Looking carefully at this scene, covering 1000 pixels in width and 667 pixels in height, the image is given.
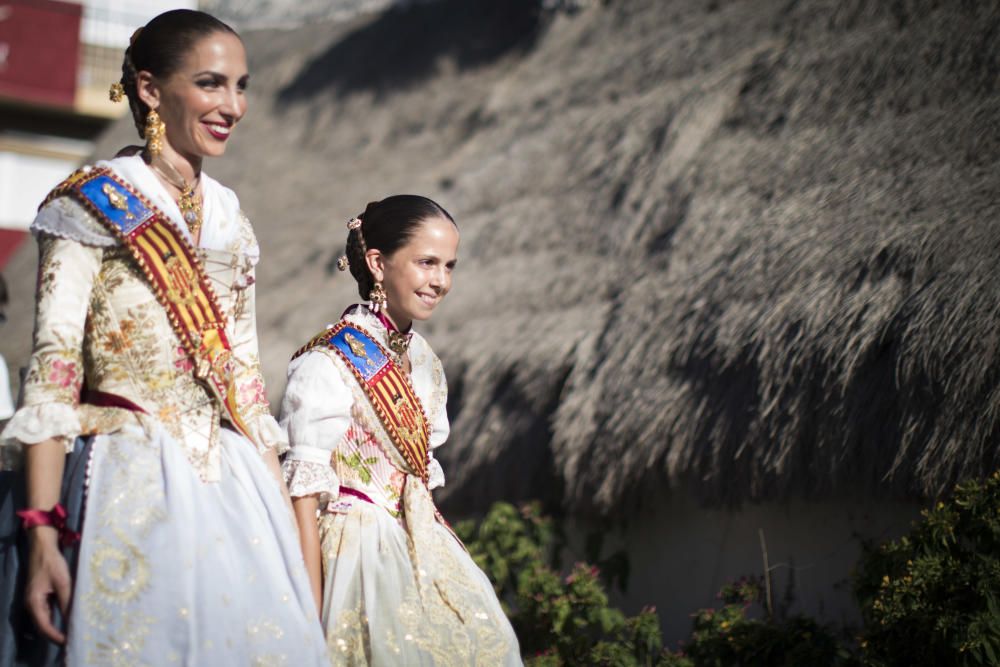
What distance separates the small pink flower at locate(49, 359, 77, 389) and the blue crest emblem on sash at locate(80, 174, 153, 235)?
271 mm

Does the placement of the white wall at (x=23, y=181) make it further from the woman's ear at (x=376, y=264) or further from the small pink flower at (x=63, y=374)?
the small pink flower at (x=63, y=374)

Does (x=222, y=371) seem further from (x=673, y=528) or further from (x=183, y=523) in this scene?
(x=673, y=528)

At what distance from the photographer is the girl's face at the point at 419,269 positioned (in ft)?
10.5

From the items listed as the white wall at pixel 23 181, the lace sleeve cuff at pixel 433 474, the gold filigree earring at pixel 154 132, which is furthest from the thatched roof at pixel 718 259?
the white wall at pixel 23 181

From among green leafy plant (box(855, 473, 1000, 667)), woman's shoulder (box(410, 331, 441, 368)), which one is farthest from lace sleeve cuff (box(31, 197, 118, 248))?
green leafy plant (box(855, 473, 1000, 667))

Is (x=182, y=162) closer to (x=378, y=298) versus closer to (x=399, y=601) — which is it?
Answer: (x=378, y=298)

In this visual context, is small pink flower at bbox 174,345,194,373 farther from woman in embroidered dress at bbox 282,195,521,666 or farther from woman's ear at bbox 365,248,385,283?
woman's ear at bbox 365,248,385,283

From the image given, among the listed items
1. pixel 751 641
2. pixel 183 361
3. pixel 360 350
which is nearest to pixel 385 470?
pixel 360 350

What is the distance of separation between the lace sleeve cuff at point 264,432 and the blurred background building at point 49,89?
14.0 meters

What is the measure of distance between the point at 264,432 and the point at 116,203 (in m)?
0.52

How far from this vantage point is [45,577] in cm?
202

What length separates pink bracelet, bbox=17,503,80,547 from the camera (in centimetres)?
204

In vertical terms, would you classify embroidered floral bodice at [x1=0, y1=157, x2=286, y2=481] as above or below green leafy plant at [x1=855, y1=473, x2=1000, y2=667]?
above

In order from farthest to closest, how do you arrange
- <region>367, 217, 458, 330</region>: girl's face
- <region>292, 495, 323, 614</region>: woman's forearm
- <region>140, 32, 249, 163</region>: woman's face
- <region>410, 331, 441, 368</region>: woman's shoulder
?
<region>410, 331, 441, 368</region>: woman's shoulder < <region>367, 217, 458, 330</region>: girl's face < <region>292, 495, 323, 614</region>: woman's forearm < <region>140, 32, 249, 163</region>: woman's face
